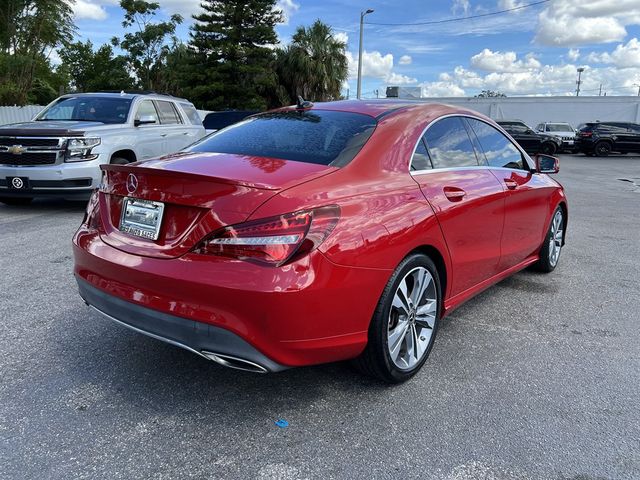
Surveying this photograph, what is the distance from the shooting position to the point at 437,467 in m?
2.37

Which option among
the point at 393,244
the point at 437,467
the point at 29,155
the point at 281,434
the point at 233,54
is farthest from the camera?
the point at 233,54

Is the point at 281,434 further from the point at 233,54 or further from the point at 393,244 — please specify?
the point at 233,54

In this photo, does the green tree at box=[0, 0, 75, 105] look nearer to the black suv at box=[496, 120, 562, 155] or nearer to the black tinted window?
the black tinted window

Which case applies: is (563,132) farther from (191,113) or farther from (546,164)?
(546,164)

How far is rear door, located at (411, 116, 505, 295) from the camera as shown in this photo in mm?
3254

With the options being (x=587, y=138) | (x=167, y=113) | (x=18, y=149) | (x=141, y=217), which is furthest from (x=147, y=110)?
(x=587, y=138)

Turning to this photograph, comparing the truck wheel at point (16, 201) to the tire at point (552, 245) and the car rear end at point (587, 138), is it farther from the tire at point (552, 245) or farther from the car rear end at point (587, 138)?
the car rear end at point (587, 138)

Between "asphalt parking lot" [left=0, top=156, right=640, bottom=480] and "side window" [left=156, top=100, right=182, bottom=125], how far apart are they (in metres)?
5.72

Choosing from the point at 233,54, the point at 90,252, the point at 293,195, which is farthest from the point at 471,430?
the point at 233,54

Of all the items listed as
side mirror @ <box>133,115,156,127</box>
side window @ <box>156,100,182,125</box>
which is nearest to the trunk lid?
side mirror @ <box>133,115,156,127</box>

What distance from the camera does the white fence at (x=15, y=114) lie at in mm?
20859

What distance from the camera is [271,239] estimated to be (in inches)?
93.1

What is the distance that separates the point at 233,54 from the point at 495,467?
36.5 m

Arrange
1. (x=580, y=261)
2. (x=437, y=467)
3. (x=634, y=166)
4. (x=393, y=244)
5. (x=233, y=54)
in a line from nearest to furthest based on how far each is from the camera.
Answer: (x=437, y=467)
(x=393, y=244)
(x=580, y=261)
(x=634, y=166)
(x=233, y=54)
